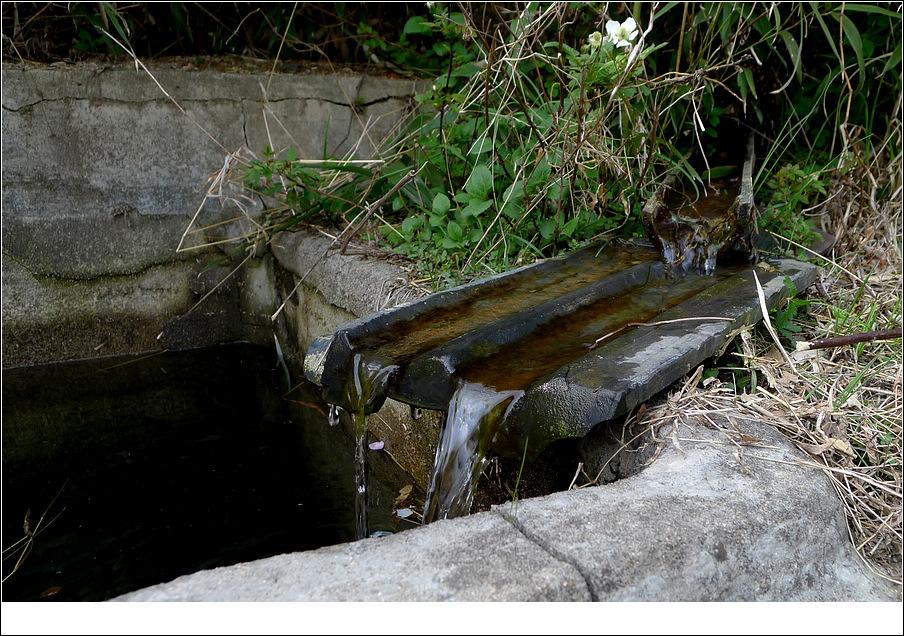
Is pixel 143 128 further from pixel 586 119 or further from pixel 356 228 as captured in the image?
pixel 586 119

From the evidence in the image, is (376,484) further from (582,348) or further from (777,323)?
(777,323)

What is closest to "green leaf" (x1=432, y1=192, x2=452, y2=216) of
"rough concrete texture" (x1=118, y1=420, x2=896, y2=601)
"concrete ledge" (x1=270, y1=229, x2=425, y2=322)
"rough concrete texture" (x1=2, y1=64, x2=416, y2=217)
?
"concrete ledge" (x1=270, y1=229, x2=425, y2=322)

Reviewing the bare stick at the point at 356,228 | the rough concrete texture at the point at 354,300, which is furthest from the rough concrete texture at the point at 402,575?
the bare stick at the point at 356,228

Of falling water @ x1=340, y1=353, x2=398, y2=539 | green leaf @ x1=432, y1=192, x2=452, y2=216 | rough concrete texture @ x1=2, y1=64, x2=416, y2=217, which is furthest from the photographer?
rough concrete texture @ x1=2, y1=64, x2=416, y2=217

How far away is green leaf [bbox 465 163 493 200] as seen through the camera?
256 cm

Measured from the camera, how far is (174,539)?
7.01ft

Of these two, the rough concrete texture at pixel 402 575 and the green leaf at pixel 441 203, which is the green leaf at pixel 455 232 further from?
the rough concrete texture at pixel 402 575

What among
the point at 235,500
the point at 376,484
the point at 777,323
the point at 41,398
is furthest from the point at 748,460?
the point at 41,398

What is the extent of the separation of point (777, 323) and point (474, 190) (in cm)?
99

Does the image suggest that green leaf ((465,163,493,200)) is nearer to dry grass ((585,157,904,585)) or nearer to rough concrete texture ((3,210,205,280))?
dry grass ((585,157,904,585))

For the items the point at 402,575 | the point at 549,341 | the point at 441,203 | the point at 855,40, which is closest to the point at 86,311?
the point at 441,203

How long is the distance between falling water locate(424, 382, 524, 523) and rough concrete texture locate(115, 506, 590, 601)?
17.5 inches

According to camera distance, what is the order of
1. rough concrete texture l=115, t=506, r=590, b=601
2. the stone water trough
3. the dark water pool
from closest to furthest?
rough concrete texture l=115, t=506, r=590, b=601, the stone water trough, the dark water pool

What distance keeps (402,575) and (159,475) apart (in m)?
1.66
